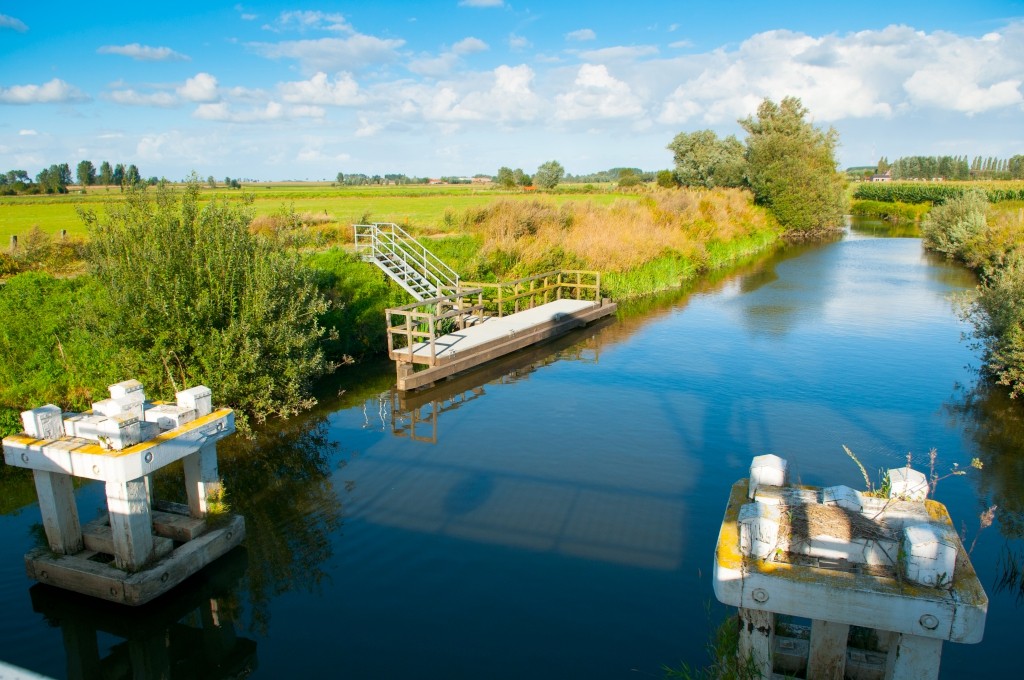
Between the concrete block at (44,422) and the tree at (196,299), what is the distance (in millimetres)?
4809

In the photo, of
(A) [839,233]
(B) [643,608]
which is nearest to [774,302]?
(B) [643,608]

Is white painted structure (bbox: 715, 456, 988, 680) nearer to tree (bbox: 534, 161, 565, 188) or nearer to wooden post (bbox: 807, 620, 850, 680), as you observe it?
wooden post (bbox: 807, 620, 850, 680)

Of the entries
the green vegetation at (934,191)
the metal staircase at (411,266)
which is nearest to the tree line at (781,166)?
the green vegetation at (934,191)

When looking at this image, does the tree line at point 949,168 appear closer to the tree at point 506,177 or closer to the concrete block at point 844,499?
the tree at point 506,177

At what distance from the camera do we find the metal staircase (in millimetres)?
22469

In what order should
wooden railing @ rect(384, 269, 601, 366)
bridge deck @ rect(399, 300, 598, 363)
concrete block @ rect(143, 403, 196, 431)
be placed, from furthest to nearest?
1. bridge deck @ rect(399, 300, 598, 363)
2. wooden railing @ rect(384, 269, 601, 366)
3. concrete block @ rect(143, 403, 196, 431)

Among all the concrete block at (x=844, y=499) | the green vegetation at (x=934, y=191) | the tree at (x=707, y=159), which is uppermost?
the tree at (x=707, y=159)

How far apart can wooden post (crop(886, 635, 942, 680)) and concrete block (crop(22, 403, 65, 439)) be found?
27.1ft

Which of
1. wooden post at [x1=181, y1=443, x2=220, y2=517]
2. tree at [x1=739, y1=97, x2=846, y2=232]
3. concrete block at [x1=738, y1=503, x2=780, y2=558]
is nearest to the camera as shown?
concrete block at [x1=738, y1=503, x2=780, y2=558]

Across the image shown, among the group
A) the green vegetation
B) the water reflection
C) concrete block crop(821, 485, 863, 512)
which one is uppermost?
the green vegetation

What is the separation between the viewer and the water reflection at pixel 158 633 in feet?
23.9

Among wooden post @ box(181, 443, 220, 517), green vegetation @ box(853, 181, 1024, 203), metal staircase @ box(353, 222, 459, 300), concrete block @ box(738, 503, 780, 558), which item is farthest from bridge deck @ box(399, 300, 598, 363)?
green vegetation @ box(853, 181, 1024, 203)

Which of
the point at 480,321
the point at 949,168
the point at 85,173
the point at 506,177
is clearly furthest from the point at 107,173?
the point at 949,168

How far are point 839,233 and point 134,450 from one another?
5863 centimetres
